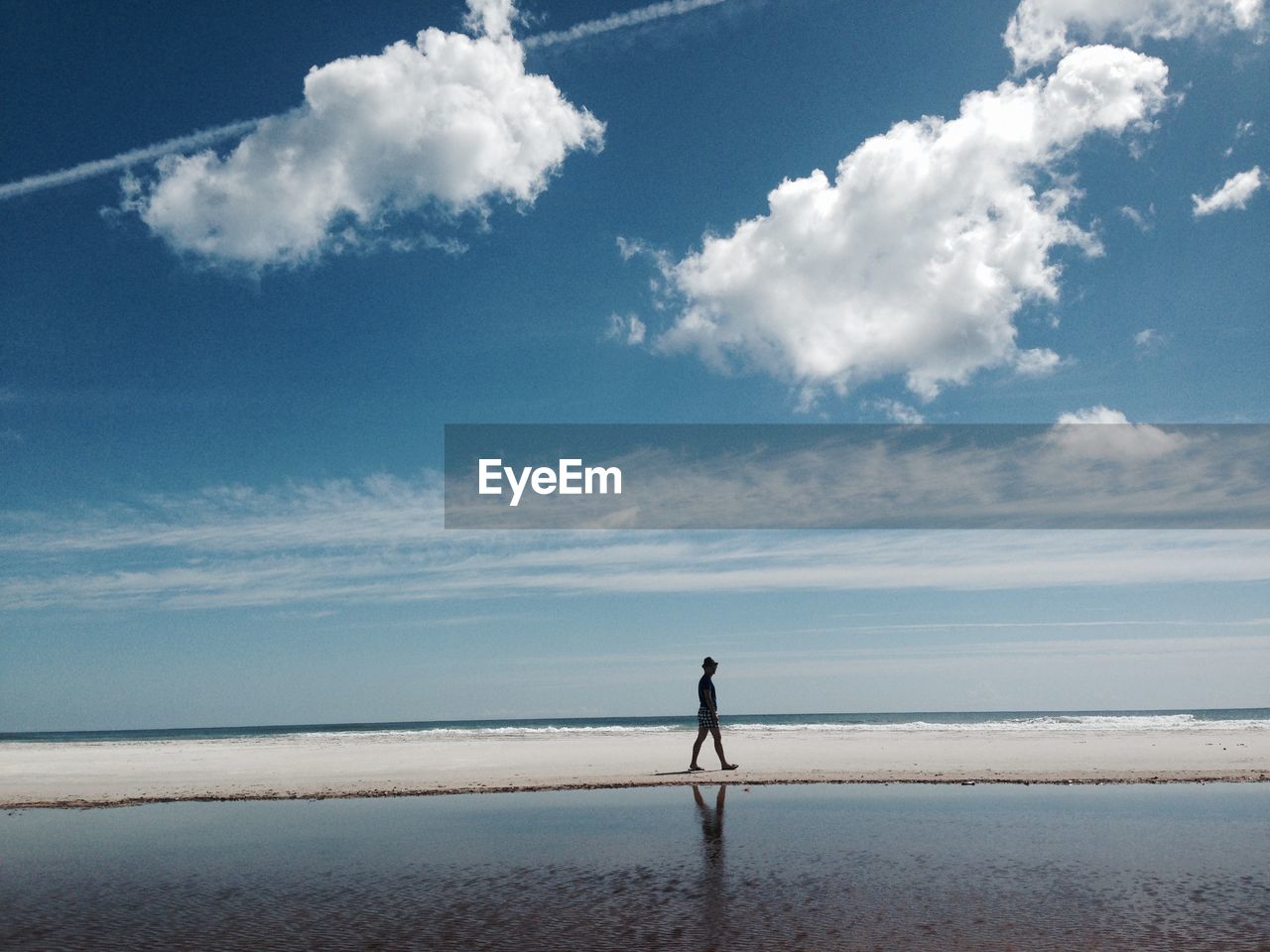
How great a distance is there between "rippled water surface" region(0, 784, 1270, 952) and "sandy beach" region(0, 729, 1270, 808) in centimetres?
239

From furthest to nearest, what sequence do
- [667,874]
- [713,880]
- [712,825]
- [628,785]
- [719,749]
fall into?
[719,749] < [628,785] < [712,825] < [667,874] < [713,880]

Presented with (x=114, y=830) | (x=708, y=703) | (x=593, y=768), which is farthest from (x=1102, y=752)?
(x=114, y=830)

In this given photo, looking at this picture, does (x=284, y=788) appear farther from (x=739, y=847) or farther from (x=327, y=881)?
(x=739, y=847)

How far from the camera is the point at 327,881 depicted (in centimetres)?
1113

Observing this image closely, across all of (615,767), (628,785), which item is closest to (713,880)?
(628,785)

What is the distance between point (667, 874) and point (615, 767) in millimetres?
13389

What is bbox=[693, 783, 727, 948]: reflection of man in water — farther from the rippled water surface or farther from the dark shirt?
the dark shirt

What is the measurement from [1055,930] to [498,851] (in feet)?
24.1

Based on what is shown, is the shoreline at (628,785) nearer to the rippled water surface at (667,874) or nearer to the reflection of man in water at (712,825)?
the rippled water surface at (667,874)

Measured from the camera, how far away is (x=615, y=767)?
24047 millimetres

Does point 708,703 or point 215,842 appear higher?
point 708,703

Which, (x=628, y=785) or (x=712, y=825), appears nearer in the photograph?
(x=712, y=825)

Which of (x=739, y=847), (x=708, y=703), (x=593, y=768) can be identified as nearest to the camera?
(x=739, y=847)

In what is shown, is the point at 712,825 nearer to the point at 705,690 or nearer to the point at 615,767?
the point at 705,690
